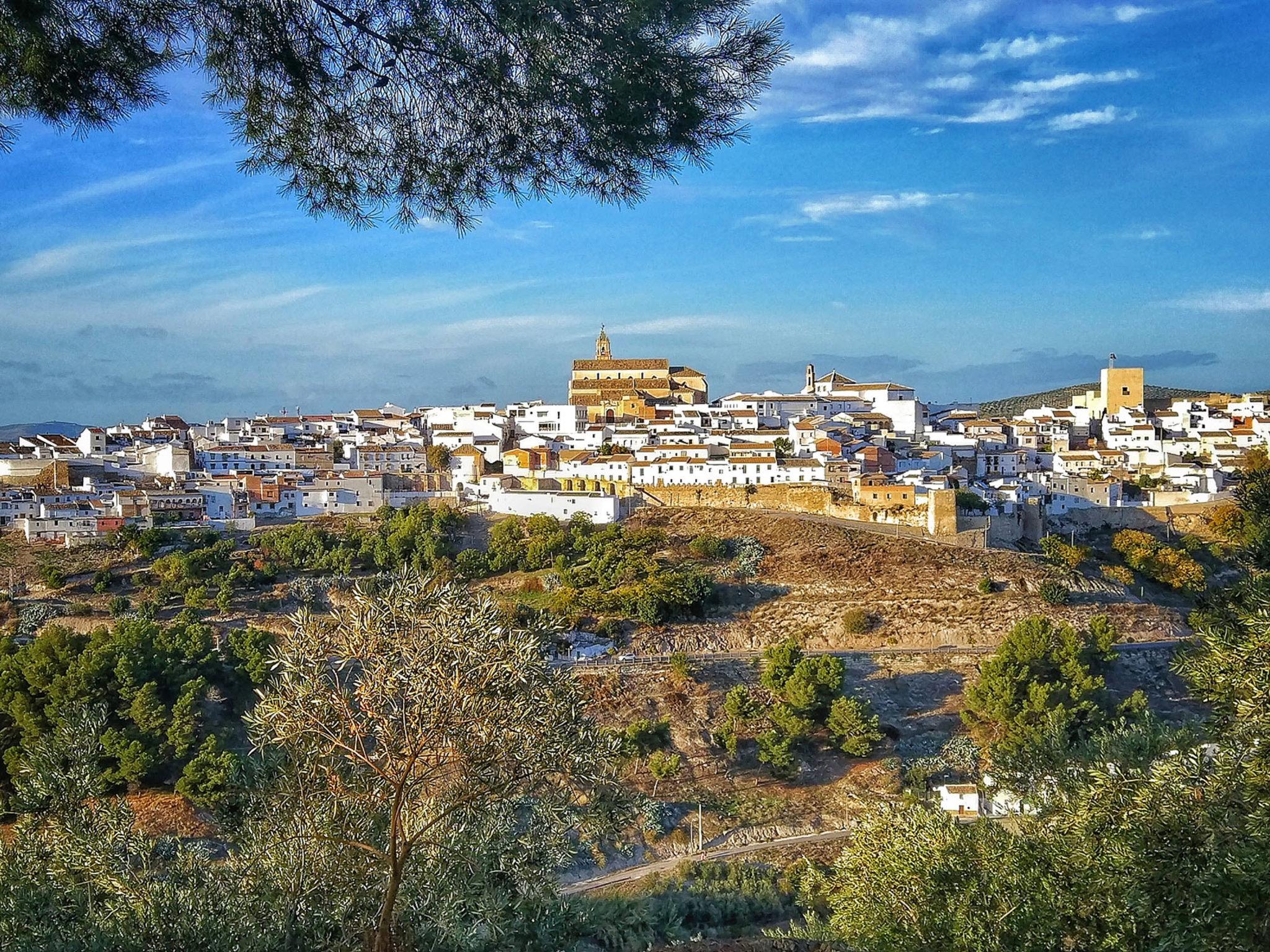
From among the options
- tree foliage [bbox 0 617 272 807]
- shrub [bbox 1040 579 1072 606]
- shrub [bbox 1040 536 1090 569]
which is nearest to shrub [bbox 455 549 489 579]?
tree foliage [bbox 0 617 272 807]

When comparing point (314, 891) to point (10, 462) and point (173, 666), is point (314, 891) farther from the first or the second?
point (10, 462)

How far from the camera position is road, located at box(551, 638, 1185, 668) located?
1016 inches

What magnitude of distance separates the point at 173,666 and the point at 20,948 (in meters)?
18.0

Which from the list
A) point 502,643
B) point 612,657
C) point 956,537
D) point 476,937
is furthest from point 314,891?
point 956,537

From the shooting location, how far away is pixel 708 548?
32562mm

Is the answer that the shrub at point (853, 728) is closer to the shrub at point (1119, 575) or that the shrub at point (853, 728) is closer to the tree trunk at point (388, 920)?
the shrub at point (1119, 575)

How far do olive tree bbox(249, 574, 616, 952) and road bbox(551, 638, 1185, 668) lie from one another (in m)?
19.6

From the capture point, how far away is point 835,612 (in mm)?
28703

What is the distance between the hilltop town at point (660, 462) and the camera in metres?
36.3

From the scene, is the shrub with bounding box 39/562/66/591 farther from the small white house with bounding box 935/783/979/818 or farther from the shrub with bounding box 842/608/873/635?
the small white house with bounding box 935/783/979/818

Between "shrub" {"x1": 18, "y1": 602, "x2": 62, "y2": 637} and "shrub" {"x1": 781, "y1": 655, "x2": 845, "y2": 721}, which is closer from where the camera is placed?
"shrub" {"x1": 781, "y1": 655, "x2": 845, "y2": 721}

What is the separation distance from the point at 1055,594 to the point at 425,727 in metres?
27.1

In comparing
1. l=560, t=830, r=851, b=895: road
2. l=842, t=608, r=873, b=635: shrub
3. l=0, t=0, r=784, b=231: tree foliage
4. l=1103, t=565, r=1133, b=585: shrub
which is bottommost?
l=560, t=830, r=851, b=895: road

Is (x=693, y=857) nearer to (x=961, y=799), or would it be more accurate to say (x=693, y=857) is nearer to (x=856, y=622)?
(x=961, y=799)
